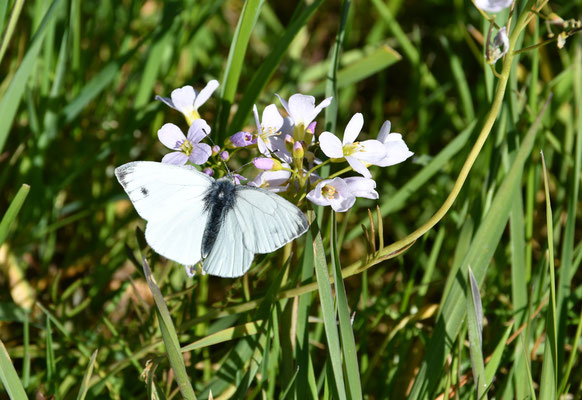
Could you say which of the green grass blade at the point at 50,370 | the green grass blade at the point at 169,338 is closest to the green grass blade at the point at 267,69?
the green grass blade at the point at 169,338

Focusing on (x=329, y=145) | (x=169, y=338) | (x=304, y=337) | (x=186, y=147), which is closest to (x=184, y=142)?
(x=186, y=147)

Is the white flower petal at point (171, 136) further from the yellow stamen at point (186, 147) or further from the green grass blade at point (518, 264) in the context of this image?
the green grass blade at point (518, 264)

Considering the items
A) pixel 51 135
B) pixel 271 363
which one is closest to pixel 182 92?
pixel 271 363

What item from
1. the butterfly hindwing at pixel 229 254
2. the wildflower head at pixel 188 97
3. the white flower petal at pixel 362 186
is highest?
the wildflower head at pixel 188 97

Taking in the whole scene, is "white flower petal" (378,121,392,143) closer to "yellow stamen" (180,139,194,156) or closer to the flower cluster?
the flower cluster

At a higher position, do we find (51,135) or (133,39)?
(133,39)

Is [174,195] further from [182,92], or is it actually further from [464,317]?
[464,317]

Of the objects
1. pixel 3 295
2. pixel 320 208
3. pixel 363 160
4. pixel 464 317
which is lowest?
pixel 464 317
